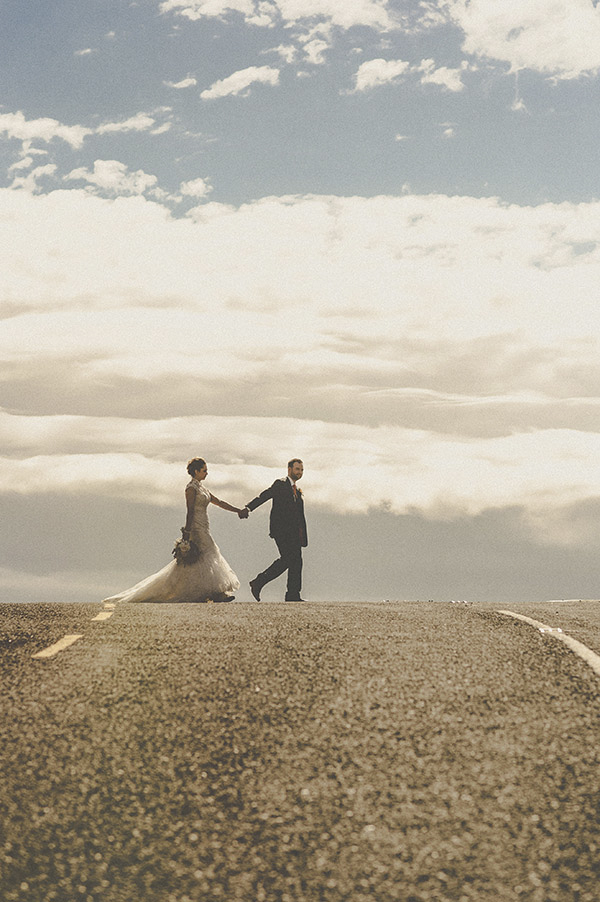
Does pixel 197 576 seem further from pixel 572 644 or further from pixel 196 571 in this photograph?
pixel 572 644

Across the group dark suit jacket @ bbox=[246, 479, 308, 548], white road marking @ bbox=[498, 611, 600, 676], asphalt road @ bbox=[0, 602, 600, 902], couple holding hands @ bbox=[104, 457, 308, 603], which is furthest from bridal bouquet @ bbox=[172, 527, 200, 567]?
asphalt road @ bbox=[0, 602, 600, 902]

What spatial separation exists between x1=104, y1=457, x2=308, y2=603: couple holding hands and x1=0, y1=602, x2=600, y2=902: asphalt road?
8.32m

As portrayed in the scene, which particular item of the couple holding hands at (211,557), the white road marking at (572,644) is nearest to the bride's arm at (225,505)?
the couple holding hands at (211,557)

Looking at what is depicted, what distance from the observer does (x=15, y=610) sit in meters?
11.5

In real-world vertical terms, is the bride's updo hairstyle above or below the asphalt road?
above

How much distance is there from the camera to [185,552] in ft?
52.1

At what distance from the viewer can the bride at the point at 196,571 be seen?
15922mm

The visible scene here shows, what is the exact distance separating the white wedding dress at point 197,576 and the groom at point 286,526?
0.81m

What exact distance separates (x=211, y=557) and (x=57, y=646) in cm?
827

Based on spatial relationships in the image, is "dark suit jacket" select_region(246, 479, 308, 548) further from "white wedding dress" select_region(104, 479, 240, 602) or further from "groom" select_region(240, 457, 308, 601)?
"white wedding dress" select_region(104, 479, 240, 602)

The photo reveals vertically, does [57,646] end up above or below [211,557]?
below

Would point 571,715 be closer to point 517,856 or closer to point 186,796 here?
point 517,856

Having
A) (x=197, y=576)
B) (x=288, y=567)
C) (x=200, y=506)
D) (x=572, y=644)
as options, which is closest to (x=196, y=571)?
(x=197, y=576)

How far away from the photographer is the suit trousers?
54.6 ft
